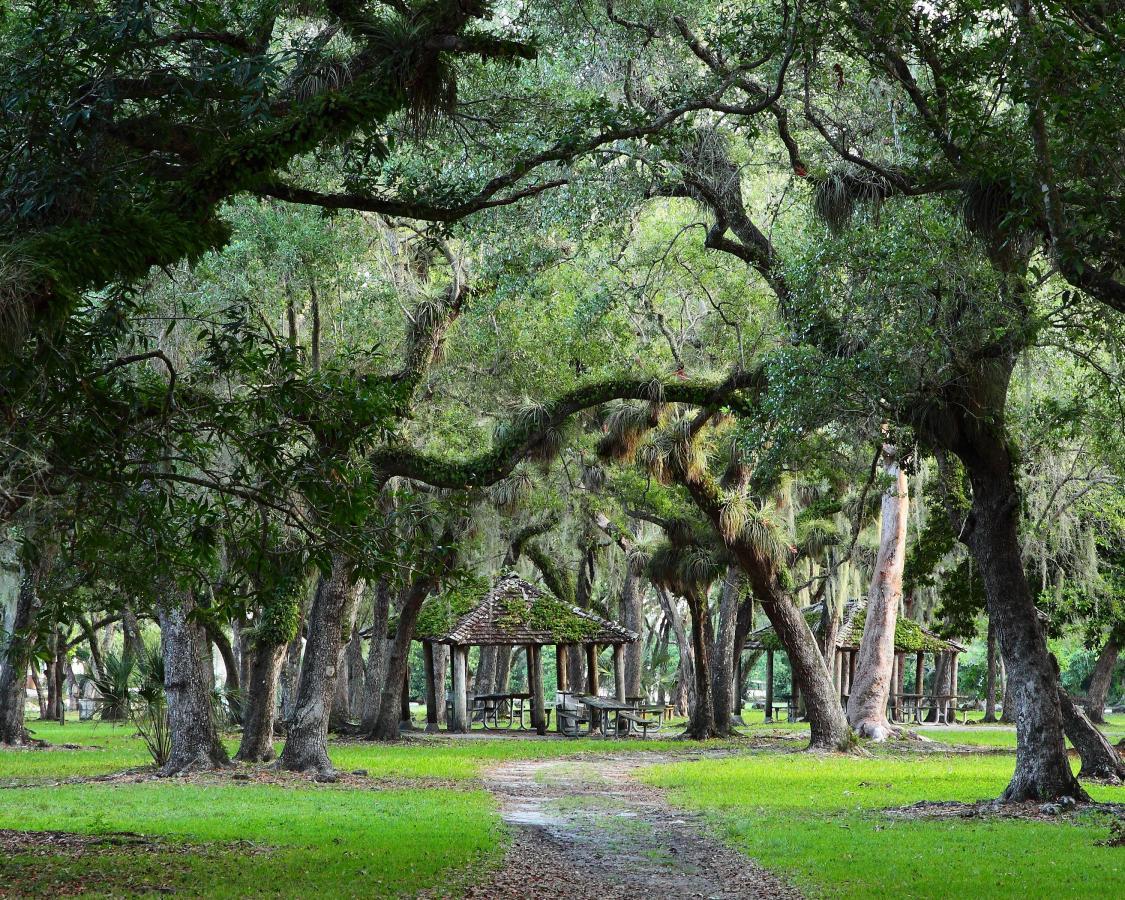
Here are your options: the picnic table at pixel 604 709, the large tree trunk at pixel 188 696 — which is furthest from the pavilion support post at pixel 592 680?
the large tree trunk at pixel 188 696

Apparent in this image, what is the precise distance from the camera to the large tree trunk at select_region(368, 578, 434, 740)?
81.6 feet

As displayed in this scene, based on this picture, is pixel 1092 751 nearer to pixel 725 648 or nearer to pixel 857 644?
pixel 725 648

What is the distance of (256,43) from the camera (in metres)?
7.73

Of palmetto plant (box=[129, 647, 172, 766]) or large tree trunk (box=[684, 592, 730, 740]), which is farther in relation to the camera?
large tree trunk (box=[684, 592, 730, 740])

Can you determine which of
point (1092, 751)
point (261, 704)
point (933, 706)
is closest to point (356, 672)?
point (261, 704)

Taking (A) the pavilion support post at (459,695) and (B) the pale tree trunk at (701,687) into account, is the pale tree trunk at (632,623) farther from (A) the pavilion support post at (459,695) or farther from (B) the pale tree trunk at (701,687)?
(B) the pale tree trunk at (701,687)

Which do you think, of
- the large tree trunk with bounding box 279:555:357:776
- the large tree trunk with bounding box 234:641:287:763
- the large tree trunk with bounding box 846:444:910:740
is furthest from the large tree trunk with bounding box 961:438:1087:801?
the large tree trunk with bounding box 234:641:287:763

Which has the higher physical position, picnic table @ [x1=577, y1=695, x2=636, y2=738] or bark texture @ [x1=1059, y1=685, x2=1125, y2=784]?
bark texture @ [x1=1059, y1=685, x2=1125, y2=784]

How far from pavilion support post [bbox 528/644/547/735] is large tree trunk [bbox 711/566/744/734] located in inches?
202

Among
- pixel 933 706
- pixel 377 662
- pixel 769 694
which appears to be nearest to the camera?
pixel 377 662

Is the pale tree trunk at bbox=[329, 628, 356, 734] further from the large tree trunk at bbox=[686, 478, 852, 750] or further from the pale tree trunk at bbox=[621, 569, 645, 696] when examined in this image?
the large tree trunk at bbox=[686, 478, 852, 750]

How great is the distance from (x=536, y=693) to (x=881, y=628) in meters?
10.3

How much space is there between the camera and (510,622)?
28.7m

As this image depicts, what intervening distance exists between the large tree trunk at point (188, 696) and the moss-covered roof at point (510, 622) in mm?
12038
